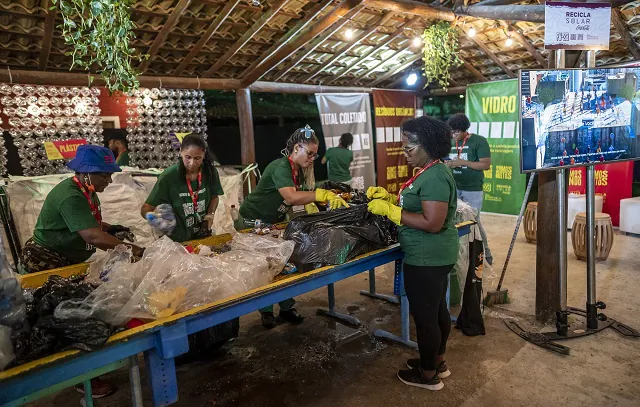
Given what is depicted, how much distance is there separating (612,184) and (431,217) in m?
6.22

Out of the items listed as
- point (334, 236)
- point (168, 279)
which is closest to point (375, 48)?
point (334, 236)

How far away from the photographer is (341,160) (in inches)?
300

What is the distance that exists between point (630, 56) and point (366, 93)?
454cm

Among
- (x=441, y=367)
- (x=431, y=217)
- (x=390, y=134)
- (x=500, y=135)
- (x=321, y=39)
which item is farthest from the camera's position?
(x=390, y=134)

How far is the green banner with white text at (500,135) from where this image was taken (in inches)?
318

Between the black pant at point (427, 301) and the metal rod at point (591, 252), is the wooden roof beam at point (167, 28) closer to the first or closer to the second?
the black pant at point (427, 301)

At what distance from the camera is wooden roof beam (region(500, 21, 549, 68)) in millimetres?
6802

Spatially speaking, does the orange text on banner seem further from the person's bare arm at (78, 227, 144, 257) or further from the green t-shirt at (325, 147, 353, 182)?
the green t-shirt at (325, 147, 353, 182)

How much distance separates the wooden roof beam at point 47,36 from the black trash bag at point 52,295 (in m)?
3.56

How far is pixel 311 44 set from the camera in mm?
6727

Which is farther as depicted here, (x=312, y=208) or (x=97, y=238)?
(x=312, y=208)

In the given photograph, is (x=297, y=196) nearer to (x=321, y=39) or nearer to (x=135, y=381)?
(x=135, y=381)

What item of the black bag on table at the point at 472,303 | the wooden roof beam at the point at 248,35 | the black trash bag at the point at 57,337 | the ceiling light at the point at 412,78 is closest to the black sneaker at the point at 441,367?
the black bag on table at the point at 472,303

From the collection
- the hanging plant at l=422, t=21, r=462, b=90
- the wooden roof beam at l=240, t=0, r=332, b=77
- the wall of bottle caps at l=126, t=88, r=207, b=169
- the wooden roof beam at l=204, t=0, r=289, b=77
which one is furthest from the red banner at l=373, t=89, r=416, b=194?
the wall of bottle caps at l=126, t=88, r=207, b=169
